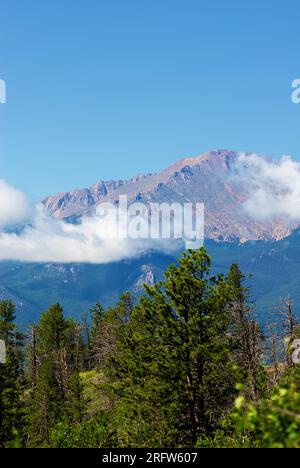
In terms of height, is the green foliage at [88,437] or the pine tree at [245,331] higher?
the pine tree at [245,331]

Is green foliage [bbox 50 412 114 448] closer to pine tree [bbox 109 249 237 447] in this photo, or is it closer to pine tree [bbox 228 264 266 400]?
pine tree [bbox 109 249 237 447]

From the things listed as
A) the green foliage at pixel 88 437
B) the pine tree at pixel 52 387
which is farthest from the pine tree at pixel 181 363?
the pine tree at pixel 52 387

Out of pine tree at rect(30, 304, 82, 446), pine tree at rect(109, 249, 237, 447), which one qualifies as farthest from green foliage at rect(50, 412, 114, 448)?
pine tree at rect(30, 304, 82, 446)

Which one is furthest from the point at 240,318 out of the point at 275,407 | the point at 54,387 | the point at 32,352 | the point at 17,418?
the point at 32,352

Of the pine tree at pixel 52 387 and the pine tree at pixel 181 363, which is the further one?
the pine tree at pixel 52 387

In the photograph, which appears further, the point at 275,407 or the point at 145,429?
the point at 145,429

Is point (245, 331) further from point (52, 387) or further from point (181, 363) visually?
point (52, 387)

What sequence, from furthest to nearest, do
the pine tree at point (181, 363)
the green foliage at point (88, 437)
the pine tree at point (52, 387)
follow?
the pine tree at point (52, 387), the green foliage at point (88, 437), the pine tree at point (181, 363)

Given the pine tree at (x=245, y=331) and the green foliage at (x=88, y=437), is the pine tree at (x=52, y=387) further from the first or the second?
the green foliage at (x=88, y=437)

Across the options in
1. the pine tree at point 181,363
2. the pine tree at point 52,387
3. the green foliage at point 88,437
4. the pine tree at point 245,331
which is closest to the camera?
the pine tree at point 181,363

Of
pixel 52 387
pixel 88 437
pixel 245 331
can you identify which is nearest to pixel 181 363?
pixel 88 437

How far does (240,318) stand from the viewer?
4500cm
